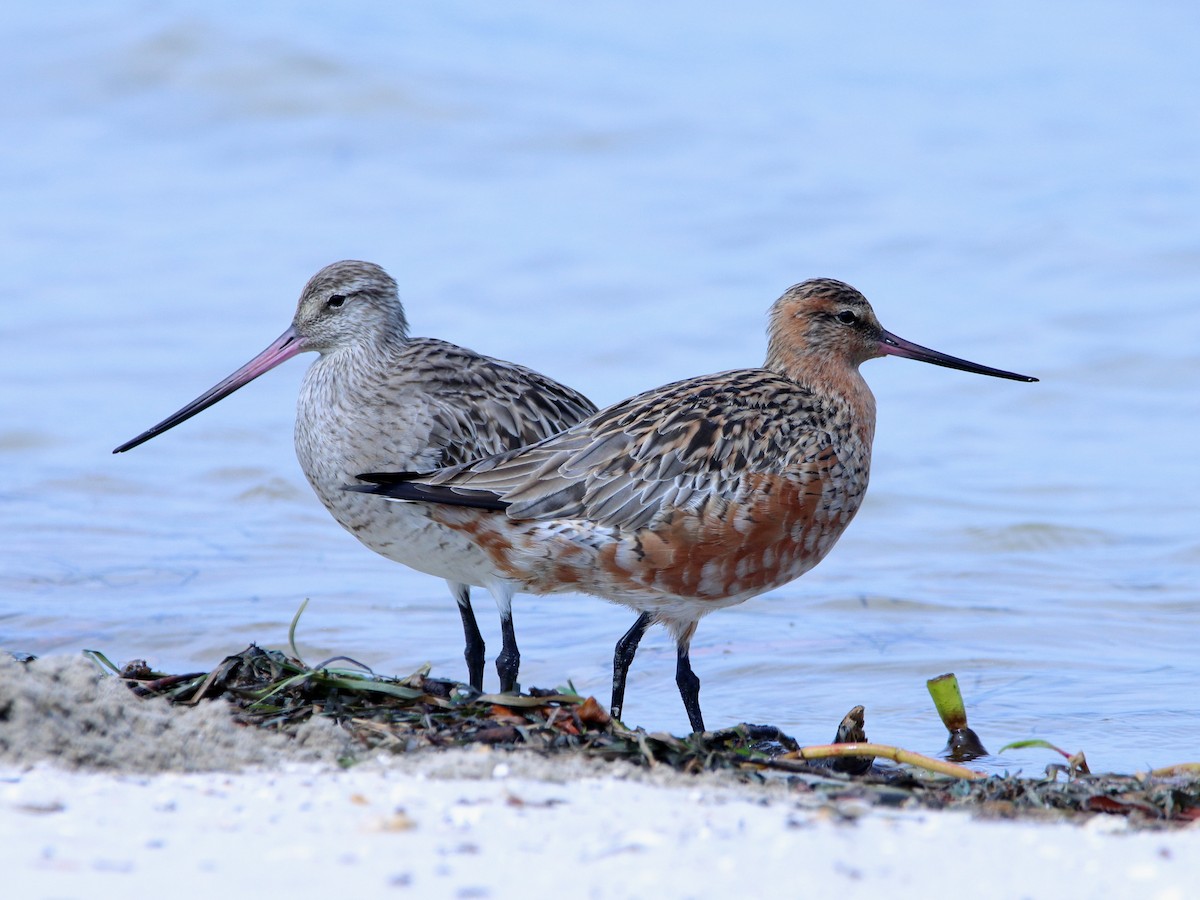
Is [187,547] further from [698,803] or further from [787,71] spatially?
[787,71]

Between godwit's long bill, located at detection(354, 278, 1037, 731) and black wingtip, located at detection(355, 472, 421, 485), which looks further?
black wingtip, located at detection(355, 472, 421, 485)

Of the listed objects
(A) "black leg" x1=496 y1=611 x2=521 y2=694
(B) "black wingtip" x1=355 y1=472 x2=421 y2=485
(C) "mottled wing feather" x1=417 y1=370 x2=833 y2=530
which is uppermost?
(C) "mottled wing feather" x1=417 y1=370 x2=833 y2=530

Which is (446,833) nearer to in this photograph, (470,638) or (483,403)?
(483,403)

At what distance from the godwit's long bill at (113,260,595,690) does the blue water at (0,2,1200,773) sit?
1393mm

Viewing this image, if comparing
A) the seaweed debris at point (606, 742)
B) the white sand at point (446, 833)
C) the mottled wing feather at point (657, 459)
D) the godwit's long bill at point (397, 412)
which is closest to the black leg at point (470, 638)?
the godwit's long bill at point (397, 412)

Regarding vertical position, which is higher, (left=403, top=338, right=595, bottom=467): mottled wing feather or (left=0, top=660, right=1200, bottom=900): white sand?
(left=403, top=338, right=595, bottom=467): mottled wing feather

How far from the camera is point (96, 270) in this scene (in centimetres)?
1534

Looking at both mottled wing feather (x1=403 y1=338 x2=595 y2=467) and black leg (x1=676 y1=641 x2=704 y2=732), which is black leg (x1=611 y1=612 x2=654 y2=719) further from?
mottled wing feather (x1=403 y1=338 x2=595 y2=467)

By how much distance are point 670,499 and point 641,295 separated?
8.54 meters

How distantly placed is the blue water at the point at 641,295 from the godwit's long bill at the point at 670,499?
1191 millimetres

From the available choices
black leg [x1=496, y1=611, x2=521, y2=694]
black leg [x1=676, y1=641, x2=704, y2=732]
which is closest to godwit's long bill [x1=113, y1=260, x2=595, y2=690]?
black leg [x1=496, y1=611, x2=521, y2=694]

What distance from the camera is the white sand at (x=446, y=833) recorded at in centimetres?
385

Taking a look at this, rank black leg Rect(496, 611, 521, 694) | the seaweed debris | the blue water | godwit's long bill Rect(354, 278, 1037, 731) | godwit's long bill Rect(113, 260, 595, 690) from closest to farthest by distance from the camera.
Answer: the seaweed debris
godwit's long bill Rect(354, 278, 1037, 731)
godwit's long bill Rect(113, 260, 595, 690)
black leg Rect(496, 611, 521, 694)
the blue water

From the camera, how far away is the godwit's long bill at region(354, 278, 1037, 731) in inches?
251
